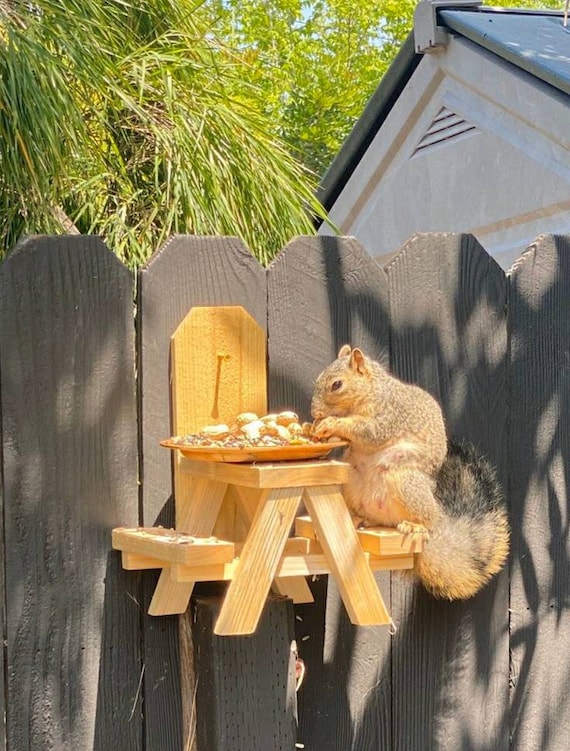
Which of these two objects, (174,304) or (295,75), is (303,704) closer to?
(174,304)

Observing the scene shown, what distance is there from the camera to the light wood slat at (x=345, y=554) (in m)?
2.04

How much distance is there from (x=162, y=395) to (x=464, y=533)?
68 centimetres

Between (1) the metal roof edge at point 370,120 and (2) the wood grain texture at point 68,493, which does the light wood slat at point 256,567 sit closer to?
(2) the wood grain texture at point 68,493

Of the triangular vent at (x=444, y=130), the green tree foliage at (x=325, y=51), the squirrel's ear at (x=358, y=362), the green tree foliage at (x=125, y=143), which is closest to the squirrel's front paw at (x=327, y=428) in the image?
the squirrel's ear at (x=358, y=362)

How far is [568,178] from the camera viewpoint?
219 inches

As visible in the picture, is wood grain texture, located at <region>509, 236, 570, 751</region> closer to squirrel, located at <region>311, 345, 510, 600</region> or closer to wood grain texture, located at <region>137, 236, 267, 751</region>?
squirrel, located at <region>311, 345, 510, 600</region>

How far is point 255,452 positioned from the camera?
76.7 inches

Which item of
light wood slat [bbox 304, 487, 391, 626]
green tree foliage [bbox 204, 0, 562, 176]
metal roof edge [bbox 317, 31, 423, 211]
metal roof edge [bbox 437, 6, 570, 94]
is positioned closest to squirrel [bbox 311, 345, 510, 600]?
light wood slat [bbox 304, 487, 391, 626]

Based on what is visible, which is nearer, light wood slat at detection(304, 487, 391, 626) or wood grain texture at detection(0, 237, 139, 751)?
light wood slat at detection(304, 487, 391, 626)

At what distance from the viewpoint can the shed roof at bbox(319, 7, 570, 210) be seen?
5.64 metres

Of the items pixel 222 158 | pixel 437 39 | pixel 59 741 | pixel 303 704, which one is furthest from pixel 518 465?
pixel 437 39

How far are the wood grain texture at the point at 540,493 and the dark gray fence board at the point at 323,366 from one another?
1.17 feet

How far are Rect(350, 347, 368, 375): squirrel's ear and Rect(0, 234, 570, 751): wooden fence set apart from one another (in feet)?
0.83

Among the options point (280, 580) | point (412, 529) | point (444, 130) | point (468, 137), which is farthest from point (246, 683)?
point (444, 130)
